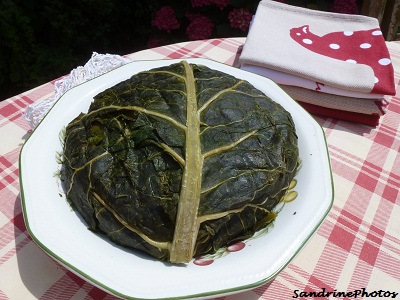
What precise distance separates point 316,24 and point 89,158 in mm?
2188

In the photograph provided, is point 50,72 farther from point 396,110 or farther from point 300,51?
point 396,110

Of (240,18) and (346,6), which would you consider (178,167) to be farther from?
(346,6)

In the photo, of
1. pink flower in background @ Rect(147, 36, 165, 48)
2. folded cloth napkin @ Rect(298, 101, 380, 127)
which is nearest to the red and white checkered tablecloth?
folded cloth napkin @ Rect(298, 101, 380, 127)

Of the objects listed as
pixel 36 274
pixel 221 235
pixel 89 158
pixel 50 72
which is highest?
pixel 89 158

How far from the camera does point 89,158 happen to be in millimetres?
1789

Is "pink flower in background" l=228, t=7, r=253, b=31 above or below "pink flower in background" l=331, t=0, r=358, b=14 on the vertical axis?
below

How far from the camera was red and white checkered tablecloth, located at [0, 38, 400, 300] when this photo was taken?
5.86 ft

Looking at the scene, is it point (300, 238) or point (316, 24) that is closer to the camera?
point (300, 238)

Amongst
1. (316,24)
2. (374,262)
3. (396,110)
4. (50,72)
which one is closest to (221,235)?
(374,262)

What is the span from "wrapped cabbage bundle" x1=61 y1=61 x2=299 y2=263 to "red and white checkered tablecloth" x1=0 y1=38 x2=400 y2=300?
31 cm

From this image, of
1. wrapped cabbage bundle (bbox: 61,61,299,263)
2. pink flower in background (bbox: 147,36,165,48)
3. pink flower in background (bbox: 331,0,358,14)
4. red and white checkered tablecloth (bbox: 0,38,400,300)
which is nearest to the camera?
A: wrapped cabbage bundle (bbox: 61,61,299,263)

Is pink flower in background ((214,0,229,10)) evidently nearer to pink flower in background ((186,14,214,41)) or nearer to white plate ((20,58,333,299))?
pink flower in background ((186,14,214,41))

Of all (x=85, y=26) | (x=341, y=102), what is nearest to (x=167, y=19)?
(x=85, y=26)

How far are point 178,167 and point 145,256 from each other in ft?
1.40
